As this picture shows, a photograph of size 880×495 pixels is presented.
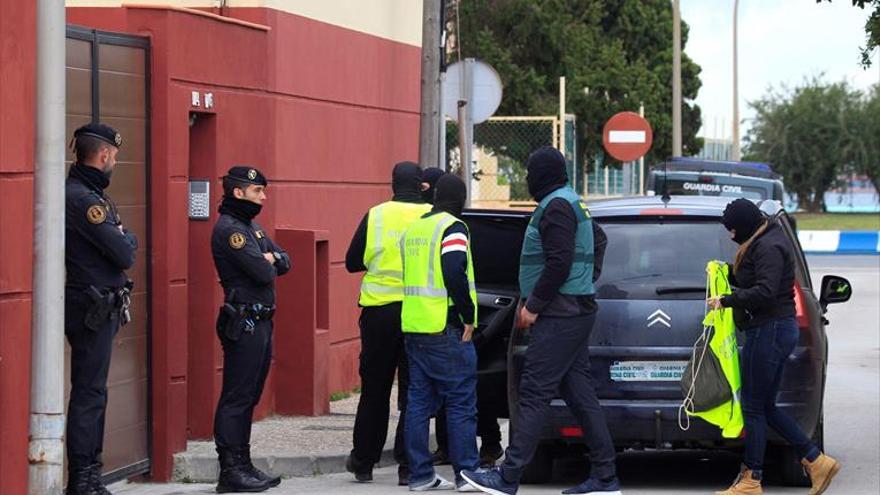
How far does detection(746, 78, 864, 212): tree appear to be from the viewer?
83.6 meters

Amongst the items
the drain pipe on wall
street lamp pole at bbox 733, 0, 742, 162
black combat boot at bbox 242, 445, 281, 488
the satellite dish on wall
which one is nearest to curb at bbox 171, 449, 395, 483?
black combat boot at bbox 242, 445, 281, 488

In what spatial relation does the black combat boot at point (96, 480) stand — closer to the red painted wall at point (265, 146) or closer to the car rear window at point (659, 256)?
the red painted wall at point (265, 146)

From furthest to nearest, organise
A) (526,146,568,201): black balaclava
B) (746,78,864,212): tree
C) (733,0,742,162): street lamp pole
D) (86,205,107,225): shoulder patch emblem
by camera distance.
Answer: (746,78,864,212): tree
(733,0,742,162): street lamp pole
(526,146,568,201): black balaclava
(86,205,107,225): shoulder patch emblem

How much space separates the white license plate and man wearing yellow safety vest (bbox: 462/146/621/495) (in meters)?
0.25

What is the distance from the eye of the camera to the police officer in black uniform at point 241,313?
9.93 m

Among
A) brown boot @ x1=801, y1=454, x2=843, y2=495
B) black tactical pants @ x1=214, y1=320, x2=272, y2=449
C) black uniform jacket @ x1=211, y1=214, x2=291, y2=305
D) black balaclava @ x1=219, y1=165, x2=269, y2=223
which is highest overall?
black balaclava @ x1=219, y1=165, x2=269, y2=223

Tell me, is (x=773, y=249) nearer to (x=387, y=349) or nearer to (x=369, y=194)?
(x=387, y=349)

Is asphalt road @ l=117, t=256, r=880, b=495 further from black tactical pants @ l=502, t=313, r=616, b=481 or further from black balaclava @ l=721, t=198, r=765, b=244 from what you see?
black balaclava @ l=721, t=198, r=765, b=244

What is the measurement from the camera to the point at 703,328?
9.82m

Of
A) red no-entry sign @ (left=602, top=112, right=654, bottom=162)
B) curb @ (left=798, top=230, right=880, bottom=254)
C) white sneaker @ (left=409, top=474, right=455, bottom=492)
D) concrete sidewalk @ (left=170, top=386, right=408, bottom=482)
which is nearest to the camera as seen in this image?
white sneaker @ (left=409, top=474, right=455, bottom=492)

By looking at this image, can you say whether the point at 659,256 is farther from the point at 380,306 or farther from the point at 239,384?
the point at 239,384

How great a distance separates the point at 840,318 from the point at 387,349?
1485 cm

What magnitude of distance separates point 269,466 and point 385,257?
1504 mm

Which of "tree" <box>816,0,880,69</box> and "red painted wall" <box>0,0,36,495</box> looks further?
"tree" <box>816,0,880,69</box>
